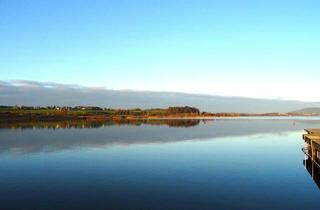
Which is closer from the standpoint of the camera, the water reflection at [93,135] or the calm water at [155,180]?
the calm water at [155,180]

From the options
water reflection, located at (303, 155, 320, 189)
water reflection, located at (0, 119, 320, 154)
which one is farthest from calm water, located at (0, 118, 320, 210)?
water reflection, located at (0, 119, 320, 154)

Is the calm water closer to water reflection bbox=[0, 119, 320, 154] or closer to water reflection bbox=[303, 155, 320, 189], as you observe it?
water reflection bbox=[303, 155, 320, 189]

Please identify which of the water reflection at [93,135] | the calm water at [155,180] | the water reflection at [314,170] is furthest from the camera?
the water reflection at [93,135]

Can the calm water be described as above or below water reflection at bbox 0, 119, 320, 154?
below

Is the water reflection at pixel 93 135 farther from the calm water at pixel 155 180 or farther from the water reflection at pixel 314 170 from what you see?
the water reflection at pixel 314 170

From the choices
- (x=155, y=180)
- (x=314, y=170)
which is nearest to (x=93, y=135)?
(x=155, y=180)

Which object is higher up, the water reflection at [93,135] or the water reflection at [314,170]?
the water reflection at [93,135]

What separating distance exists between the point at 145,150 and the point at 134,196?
21456 mm

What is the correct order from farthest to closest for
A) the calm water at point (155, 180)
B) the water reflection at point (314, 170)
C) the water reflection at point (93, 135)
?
the water reflection at point (93, 135)
the water reflection at point (314, 170)
the calm water at point (155, 180)

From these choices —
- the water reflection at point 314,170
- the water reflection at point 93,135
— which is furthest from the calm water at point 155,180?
the water reflection at point 93,135

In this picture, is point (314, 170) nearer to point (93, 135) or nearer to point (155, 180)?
point (155, 180)

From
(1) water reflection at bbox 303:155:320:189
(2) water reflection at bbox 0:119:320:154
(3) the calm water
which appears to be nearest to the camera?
(3) the calm water

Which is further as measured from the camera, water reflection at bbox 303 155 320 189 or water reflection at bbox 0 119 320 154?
water reflection at bbox 0 119 320 154

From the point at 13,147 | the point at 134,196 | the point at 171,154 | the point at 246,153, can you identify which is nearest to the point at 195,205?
the point at 134,196
